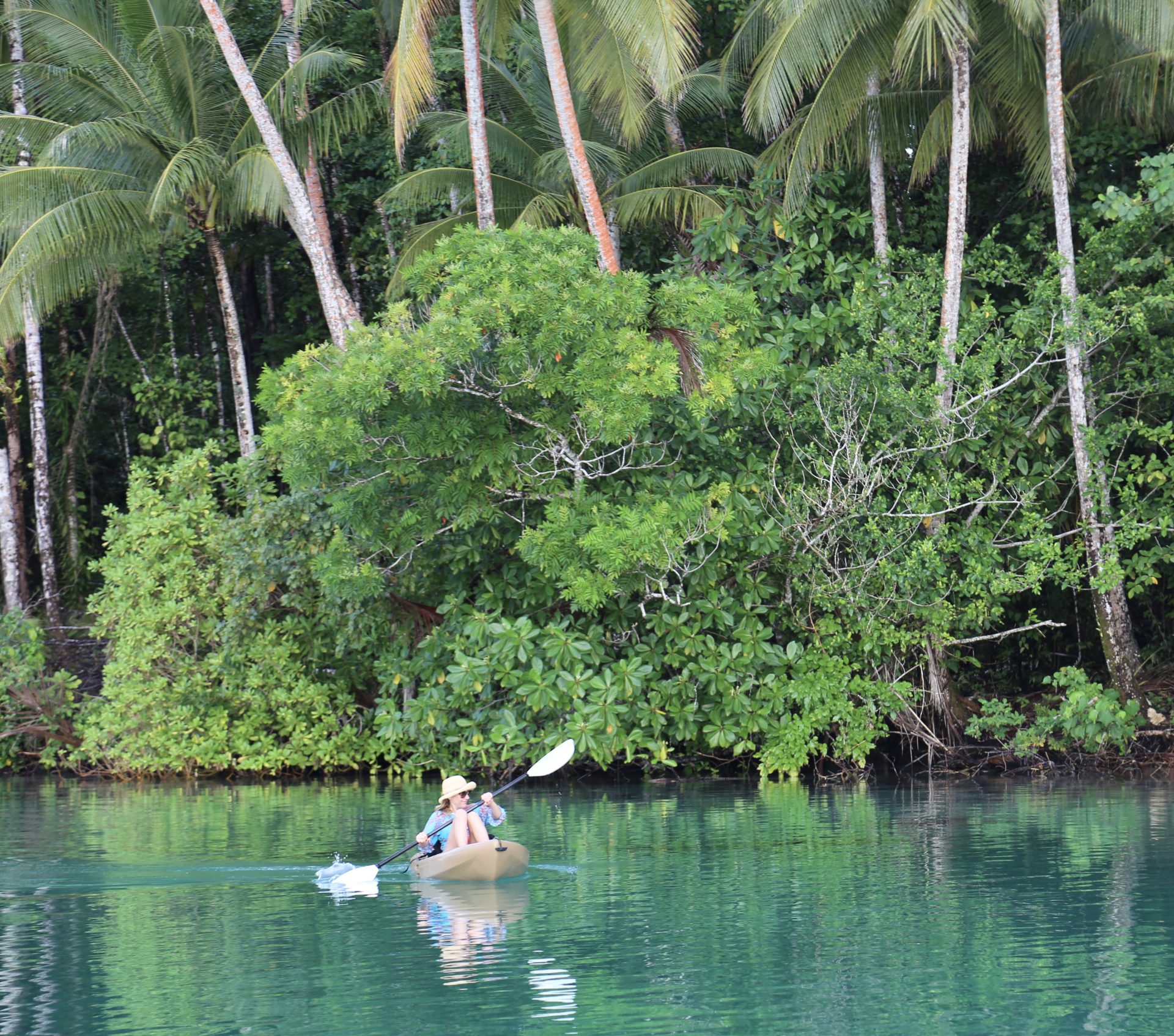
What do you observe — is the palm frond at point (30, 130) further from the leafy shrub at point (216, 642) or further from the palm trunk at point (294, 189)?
the leafy shrub at point (216, 642)

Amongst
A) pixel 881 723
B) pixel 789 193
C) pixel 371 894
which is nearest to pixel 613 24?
pixel 789 193

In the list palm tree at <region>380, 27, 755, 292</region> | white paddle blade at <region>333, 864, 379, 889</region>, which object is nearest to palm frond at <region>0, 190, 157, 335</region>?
palm tree at <region>380, 27, 755, 292</region>

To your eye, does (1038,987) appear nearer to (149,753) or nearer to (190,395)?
(149,753)

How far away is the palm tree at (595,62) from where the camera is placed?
15414 millimetres

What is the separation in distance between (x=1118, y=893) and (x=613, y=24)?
1099 centimetres

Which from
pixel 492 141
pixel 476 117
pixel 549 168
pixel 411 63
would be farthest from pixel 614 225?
pixel 411 63

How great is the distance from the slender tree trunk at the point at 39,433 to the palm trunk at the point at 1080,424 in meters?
14.7

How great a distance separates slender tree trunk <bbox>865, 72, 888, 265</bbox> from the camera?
1756 cm

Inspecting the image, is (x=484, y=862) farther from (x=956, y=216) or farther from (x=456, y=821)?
(x=956, y=216)

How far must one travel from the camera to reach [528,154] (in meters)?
19.8

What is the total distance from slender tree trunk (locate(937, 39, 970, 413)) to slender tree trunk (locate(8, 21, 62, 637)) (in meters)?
13.4

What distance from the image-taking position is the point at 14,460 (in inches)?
938

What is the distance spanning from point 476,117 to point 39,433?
9.71 metres

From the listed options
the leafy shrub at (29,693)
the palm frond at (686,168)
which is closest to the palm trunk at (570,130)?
the palm frond at (686,168)
